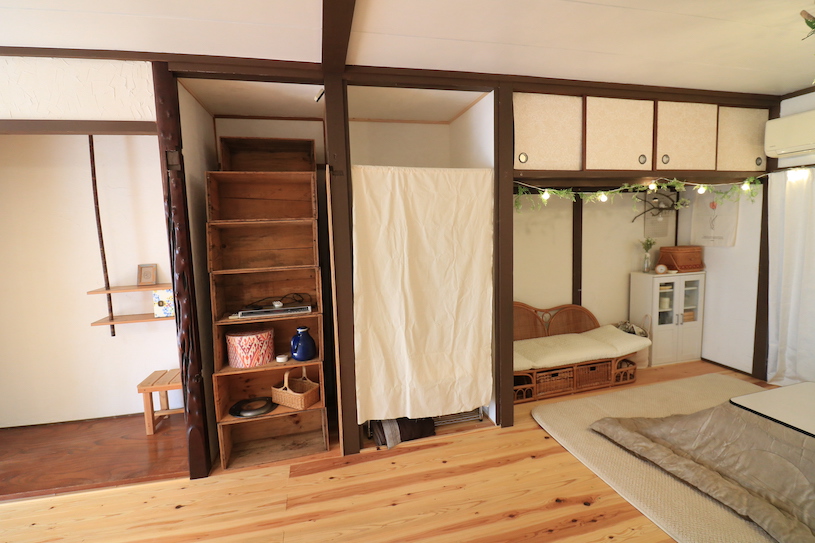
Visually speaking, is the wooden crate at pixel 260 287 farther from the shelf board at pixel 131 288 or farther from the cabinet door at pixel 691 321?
the cabinet door at pixel 691 321

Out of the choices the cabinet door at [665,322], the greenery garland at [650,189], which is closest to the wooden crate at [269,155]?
the greenery garland at [650,189]

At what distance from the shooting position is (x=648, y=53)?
2.30 m

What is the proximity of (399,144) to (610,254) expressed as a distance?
2597 mm

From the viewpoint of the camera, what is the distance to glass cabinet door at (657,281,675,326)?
3.89m

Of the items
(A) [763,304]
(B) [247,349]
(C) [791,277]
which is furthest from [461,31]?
(A) [763,304]

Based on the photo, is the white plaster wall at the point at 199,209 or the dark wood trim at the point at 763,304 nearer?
the white plaster wall at the point at 199,209

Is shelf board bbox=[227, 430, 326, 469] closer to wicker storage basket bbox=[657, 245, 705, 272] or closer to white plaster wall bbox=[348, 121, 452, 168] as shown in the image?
white plaster wall bbox=[348, 121, 452, 168]

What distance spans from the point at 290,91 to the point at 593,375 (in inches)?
134

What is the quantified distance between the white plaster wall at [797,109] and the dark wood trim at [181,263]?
15.3 ft

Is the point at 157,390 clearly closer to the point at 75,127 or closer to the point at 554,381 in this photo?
the point at 75,127

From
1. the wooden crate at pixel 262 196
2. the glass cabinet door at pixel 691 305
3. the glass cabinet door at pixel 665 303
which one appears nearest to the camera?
the wooden crate at pixel 262 196

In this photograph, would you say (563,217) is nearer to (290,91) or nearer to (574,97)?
(574,97)

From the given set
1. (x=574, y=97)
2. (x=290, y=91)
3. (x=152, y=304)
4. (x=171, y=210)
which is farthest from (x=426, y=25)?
(x=152, y=304)

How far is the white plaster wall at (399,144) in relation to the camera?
10.3ft
